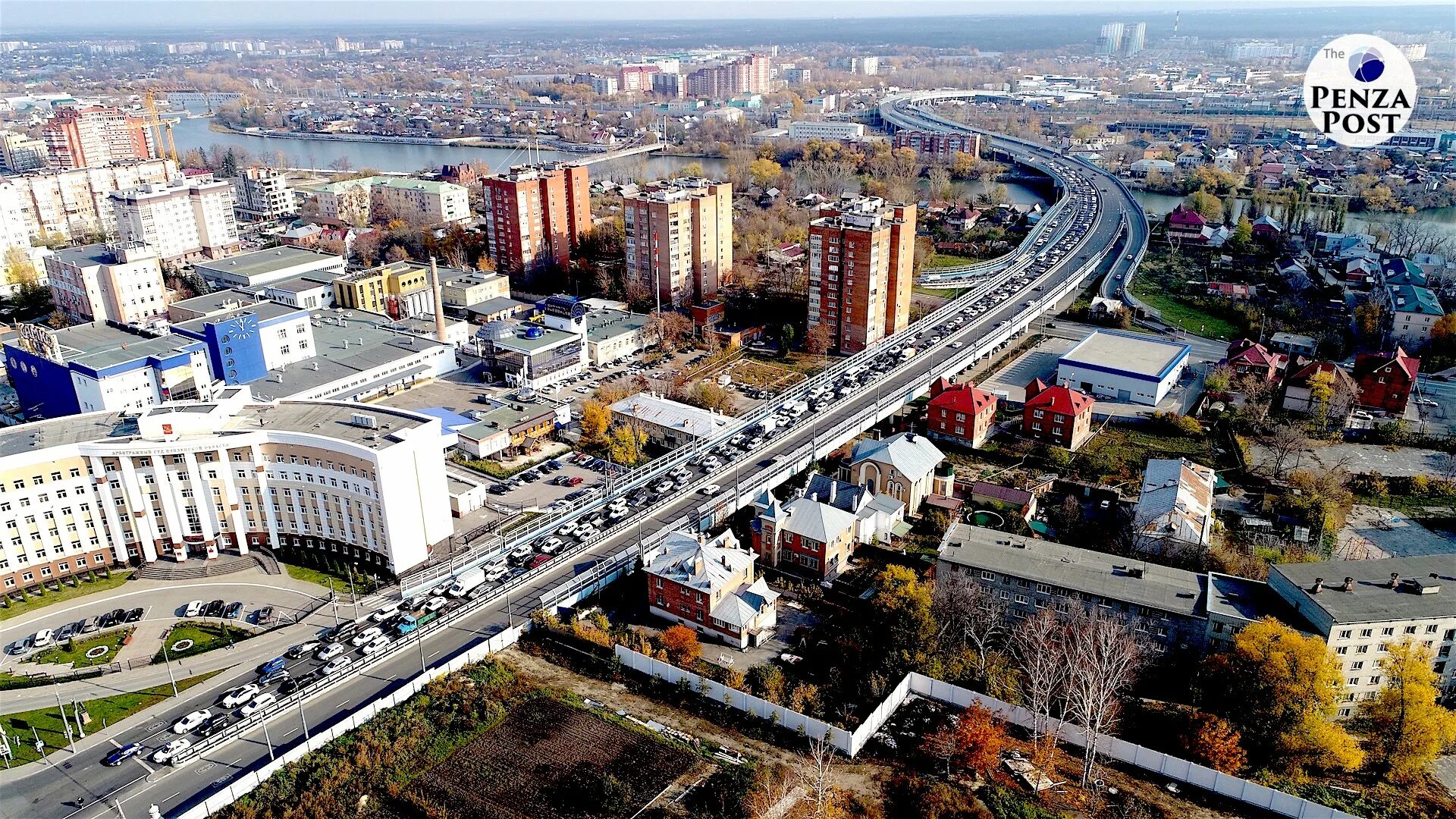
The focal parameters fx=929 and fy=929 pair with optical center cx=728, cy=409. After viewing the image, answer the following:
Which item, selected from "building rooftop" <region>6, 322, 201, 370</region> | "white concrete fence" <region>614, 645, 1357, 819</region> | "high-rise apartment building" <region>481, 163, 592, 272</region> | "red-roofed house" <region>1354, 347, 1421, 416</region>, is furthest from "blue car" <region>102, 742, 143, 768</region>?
"red-roofed house" <region>1354, 347, 1421, 416</region>

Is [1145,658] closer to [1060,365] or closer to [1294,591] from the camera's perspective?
[1294,591]

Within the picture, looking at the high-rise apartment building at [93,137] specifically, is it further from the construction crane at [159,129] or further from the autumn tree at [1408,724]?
the autumn tree at [1408,724]

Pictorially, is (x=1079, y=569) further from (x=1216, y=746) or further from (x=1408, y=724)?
(x=1408, y=724)

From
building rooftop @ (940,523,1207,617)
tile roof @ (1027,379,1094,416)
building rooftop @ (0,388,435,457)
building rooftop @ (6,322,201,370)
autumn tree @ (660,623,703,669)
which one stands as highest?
building rooftop @ (0,388,435,457)

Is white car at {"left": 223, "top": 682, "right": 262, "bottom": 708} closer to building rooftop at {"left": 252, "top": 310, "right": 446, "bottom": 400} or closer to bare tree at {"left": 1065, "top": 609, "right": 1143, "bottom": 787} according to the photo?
building rooftop at {"left": 252, "top": 310, "right": 446, "bottom": 400}

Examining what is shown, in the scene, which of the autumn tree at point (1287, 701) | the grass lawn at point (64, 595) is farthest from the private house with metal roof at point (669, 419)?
the autumn tree at point (1287, 701)

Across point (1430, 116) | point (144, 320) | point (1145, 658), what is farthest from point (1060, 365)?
point (1430, 116)

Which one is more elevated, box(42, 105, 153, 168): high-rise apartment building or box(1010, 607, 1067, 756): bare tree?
box(42, 105, 153, 168): high-rise apartment building
